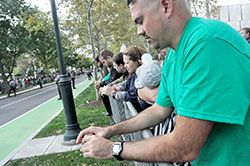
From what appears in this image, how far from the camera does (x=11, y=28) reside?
27594 millimetres

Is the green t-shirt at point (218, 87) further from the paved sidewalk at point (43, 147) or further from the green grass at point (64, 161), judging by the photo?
the paved sidewalk at point (43, 147)

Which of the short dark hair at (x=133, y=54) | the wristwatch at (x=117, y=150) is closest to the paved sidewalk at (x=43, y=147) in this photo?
the short dark hair at (x=133, y=54)

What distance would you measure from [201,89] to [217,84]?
0.21ft

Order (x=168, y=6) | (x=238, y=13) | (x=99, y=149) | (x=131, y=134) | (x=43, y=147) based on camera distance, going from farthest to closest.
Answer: (x=238, y=13), (x=43, y=147), (x=131, y=134), (x=99, y=149), (x=168, y=6)

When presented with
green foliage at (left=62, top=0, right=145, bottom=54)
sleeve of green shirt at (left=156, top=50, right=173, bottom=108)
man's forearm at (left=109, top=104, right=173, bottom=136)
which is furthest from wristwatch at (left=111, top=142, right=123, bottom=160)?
green foliage at (left=62, top=0, right=145, bottom=54)

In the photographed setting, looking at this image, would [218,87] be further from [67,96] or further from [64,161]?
[67,96]

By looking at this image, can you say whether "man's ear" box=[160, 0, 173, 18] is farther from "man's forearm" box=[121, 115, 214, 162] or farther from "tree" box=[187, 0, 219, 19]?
"tree" box=[187, 0, 219, 19]

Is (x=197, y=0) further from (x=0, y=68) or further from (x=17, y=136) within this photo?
(x=0, y=68)

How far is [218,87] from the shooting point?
0.82 meters

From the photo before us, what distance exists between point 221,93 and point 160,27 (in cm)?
49

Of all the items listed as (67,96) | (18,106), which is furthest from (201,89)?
(18,106)

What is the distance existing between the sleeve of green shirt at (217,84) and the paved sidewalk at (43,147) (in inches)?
181

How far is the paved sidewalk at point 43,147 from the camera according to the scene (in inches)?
194

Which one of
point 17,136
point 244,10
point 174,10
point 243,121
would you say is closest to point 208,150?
point 243,121
